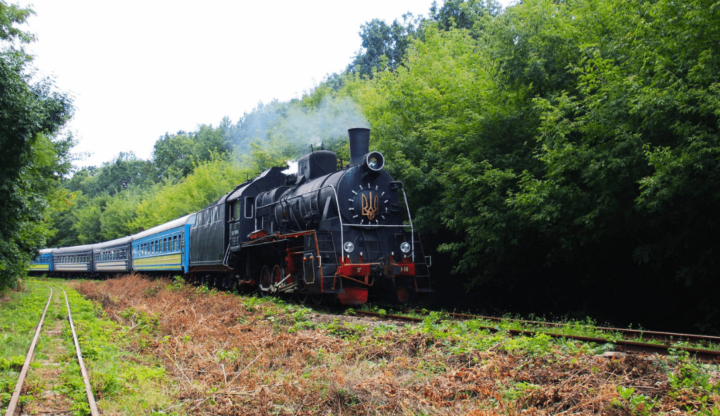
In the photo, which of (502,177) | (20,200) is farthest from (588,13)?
(20,200)

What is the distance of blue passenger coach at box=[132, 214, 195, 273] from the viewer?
70.1 feet

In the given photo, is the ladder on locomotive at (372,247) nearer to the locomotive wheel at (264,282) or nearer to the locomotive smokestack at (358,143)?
the locomotive smokestack at (358,143)

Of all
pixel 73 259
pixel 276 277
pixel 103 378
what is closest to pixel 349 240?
pixel 276 277

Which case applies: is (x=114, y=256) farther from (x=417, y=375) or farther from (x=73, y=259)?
(x=417, y=375)

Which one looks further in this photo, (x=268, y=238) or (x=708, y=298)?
(x=268, y=238)

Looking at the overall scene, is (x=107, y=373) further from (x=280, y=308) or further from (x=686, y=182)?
(x=686, y=182)

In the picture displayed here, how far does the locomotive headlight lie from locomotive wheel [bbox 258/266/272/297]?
465cm

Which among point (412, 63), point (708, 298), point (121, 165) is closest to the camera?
point (708, 298)

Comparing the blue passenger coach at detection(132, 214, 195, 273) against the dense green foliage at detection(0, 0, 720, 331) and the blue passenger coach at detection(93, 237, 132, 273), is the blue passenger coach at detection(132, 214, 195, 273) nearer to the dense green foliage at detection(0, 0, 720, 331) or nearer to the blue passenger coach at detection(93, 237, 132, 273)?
the blue passenger coach at detection(93, 237, 132, 273)

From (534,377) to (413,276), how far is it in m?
7.11

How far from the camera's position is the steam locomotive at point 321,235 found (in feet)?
39.3

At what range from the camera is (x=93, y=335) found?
32.0 feet

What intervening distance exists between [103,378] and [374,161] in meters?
8.21

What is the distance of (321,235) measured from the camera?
473 inches
